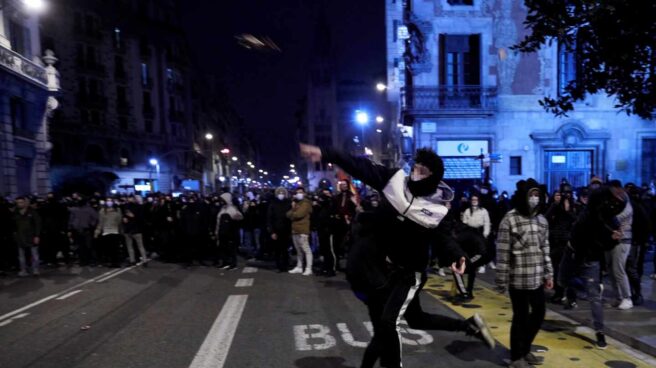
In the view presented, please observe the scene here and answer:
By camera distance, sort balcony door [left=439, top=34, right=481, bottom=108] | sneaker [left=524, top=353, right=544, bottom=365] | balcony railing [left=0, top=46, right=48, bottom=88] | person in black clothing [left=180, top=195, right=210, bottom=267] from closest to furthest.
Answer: sneaker [left=524, top=353, right=544, bottom=365] < person in black clothing [left=180, top=195, right=210, bottom=267] < balcony door [left=439, top=34, right=481, bottom=108] < balcony railing [left=0, top=46, right=48, bottom=88]

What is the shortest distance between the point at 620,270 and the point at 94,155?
5116 centimetres

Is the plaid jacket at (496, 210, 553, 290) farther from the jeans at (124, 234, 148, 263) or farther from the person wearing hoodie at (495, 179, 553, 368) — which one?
the jeans at (124, 234, 148, 263)

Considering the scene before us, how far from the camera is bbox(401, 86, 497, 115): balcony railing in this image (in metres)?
20.5

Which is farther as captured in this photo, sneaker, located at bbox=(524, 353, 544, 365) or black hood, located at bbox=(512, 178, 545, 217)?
sneaker, located at bbox=(524, 353, 544, 365)

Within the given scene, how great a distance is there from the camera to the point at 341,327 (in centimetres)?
637

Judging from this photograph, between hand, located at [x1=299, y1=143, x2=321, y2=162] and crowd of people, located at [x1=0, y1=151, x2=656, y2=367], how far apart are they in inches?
9.5

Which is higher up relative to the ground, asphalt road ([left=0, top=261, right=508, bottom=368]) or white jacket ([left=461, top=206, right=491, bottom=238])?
white jacket ([left=461, top=206, right=491, bottom=238])

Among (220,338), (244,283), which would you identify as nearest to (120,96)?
(244,283)

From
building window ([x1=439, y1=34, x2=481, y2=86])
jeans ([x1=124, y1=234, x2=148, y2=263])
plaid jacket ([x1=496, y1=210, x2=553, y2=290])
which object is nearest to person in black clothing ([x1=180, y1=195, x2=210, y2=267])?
jeans ([x1=124, y1=234, x2=148, y2=263])

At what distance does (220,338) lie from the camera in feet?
19.5

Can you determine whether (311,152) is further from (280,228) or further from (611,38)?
(280,228)

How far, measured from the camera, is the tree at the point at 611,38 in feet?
23.5

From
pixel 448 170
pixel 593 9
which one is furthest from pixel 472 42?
pixel 593 9

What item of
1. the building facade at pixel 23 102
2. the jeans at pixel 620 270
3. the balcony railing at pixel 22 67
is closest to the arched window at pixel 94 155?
the building facade at pixel 23 102
